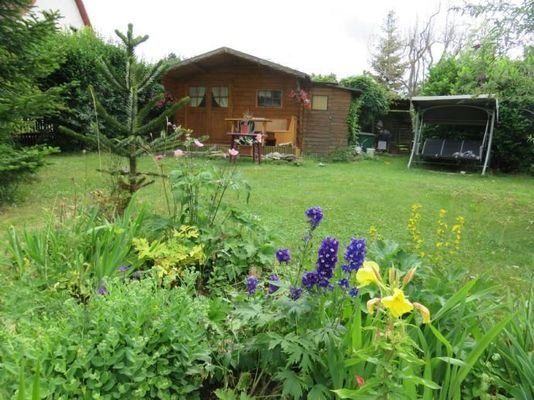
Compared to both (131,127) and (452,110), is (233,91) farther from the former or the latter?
(131,127)

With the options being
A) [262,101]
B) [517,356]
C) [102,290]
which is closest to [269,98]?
[262,101]

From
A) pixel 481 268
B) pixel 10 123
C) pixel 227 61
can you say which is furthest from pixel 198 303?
pixel 227 61

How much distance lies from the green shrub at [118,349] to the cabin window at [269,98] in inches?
486

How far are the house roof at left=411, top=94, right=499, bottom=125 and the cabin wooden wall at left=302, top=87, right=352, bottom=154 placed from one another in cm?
254

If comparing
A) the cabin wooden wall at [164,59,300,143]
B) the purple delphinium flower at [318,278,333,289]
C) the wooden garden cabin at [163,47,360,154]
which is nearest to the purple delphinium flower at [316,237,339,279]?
the purple delphinium flower at [318,278,333,289]

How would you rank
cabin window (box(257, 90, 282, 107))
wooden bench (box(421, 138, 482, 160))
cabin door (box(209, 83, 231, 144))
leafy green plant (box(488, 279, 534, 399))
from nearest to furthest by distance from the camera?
leafy green plant (box(488, 279, 534, 399))
wooden bench (box(421, 138, 482, 160))
cabin window (box(257, 90, 282, 107))
cabin door (box(209, 83, 231, 144))

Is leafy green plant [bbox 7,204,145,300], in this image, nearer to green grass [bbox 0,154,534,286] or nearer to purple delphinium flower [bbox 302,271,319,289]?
green grass [bbox 0,154,534,286]

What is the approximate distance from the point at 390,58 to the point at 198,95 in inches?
1079

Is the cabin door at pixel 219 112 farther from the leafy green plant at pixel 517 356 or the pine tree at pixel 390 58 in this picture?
the pine tree at pixel 390 58

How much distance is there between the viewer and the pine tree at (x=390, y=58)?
35.7 m

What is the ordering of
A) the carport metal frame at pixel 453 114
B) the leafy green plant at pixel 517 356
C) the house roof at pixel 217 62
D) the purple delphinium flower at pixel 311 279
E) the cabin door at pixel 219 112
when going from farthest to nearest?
the cabin door at pixel 219 112 < the house roof at pixel 217 62 < the carport metal frame at pixel 453 114 < the purple delphinium flower at pixel 311 279 < the leafy green plant at pixel 517 356

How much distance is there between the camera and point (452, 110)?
37.0ft

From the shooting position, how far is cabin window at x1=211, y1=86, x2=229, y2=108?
45.0 ft

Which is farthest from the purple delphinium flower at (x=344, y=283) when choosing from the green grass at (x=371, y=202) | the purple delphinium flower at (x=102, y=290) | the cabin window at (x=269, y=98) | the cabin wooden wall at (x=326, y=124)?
the cabin window at (x=269, y=98)
